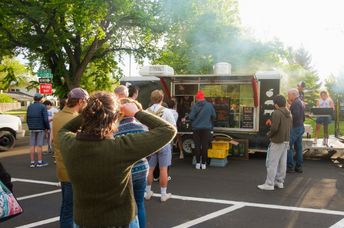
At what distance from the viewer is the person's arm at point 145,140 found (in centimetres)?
227

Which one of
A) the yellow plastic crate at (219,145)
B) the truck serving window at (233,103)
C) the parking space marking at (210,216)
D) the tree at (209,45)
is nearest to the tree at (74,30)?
the tree at (209,45)

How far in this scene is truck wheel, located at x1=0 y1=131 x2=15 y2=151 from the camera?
12711 mm

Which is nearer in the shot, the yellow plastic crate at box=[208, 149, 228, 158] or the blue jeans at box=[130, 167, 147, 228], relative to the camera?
the blue jeans at box=[130, 167, 147, 228]

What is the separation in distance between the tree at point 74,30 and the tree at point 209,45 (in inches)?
52.9

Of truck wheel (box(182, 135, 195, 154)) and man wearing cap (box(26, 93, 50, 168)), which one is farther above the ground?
man wearing cap (box(26, 93, 50, 168))

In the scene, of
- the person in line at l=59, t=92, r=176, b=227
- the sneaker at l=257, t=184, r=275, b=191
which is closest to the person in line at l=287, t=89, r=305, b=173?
the sneaker at l=257, t=184, r=275, b=191

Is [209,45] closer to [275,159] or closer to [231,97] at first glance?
[231,97]

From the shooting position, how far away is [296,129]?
8.86m

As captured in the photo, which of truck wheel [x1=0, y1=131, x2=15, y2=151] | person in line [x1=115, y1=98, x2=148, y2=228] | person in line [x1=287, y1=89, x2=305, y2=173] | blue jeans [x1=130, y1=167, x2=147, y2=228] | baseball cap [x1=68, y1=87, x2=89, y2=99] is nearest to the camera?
person in line [x1=115, y1=98, x2=148, y2=228]

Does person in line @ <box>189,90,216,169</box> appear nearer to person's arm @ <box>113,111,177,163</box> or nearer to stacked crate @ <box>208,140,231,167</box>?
stacked crate @ <box>208,140,231,167</box>

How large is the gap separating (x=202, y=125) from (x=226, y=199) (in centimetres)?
315

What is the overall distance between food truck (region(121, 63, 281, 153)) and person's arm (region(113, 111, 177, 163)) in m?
8.32

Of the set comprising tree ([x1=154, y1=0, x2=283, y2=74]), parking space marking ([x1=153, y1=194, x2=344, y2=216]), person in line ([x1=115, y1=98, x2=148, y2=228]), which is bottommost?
parking space marking ([x1=153, y1=194, x2=344, y2=216])

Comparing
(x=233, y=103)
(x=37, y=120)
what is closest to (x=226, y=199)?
(x=233, y=103)
